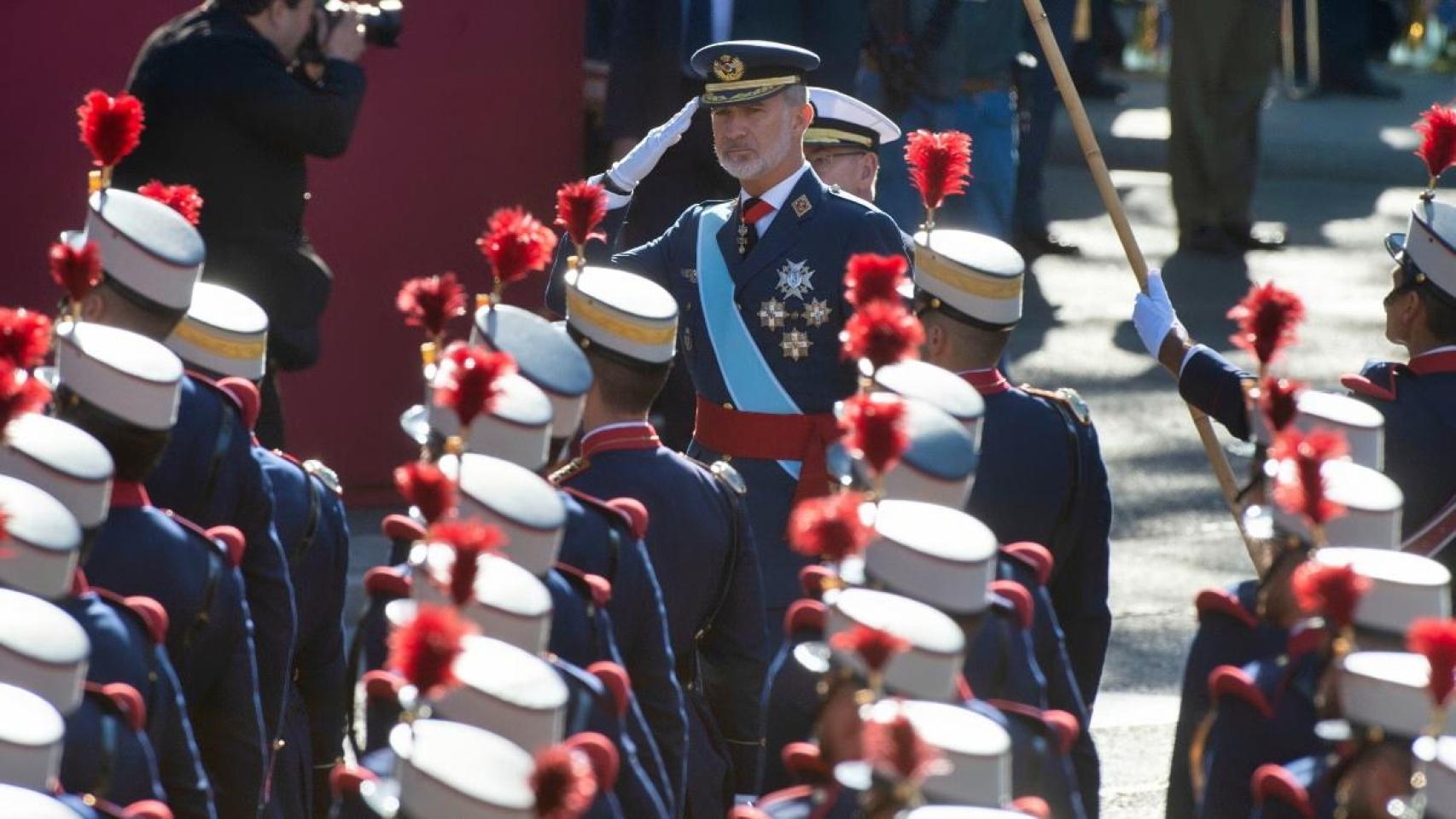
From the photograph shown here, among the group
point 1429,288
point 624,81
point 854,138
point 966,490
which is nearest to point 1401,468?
point 1429,288

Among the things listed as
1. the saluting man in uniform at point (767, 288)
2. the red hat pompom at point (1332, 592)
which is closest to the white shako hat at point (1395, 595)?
the red hat pompom at point (1332, 592)

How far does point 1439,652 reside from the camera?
13.2ft

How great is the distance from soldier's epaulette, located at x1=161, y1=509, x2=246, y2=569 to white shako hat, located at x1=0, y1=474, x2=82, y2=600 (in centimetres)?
66

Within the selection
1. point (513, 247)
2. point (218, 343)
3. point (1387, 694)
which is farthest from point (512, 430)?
point (1387, 694)

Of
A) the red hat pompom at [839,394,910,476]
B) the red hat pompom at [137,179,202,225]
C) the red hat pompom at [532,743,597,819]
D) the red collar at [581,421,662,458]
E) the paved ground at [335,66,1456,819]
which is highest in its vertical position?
the red hat pompom at [839,394,910,476]

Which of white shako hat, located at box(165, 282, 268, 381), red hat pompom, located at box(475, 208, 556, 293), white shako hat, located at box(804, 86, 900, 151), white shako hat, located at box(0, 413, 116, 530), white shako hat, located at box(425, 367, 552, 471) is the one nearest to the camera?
white shako hat, located at box(0, 413, 116, 530)

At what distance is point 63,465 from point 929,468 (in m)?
1.35

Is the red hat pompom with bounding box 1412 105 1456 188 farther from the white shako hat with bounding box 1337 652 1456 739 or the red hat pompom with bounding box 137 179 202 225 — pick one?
the red hat pompom with bounding box 137 179 202 225

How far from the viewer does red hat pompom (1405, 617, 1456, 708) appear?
13.2ft

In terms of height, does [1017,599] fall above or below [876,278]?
below

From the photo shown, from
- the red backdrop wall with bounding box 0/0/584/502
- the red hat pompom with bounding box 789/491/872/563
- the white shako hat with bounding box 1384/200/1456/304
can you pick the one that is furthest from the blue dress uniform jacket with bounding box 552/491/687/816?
the red backdrop wall with bounding box 0/0/584/502

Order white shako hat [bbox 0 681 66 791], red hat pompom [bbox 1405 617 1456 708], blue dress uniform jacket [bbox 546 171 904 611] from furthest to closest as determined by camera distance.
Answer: blue dress uniform jacket [bbox 546 171 904 611]
red hat pompom [bbox 1405 617 1456 708]
white shako hat [bbox 0 681 66 791]

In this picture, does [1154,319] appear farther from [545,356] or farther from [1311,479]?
[1311,479]

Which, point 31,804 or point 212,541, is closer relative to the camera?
point 31,804
